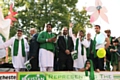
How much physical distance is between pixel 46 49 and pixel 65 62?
648 mm

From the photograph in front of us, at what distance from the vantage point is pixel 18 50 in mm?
9523

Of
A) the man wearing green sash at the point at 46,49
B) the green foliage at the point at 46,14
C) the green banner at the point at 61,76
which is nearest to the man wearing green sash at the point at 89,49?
the green banner at the point at 61,76

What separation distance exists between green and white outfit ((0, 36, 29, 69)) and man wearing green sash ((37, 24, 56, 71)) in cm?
50

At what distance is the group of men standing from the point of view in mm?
9328

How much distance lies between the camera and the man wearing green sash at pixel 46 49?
9.27 metres

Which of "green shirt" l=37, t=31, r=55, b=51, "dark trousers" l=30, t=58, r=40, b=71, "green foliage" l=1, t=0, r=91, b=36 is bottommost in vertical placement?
"dark trousers" l=30, t=58, r=40, b=71

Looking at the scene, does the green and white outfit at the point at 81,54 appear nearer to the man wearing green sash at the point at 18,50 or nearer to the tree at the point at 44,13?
the man wearing green sash at the point at 18,50

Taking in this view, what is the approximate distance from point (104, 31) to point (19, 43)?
246 centimetres

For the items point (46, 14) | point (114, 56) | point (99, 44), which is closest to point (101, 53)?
point (99, 44)

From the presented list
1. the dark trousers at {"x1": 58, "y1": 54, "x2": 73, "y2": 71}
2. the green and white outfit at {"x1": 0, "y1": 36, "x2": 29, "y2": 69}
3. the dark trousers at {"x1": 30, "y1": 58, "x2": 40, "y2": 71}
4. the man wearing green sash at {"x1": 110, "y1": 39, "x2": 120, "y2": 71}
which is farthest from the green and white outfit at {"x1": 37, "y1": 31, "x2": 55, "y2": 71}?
the man wearing green sash at {"x1": 110, "y1": 39, "x2": 120, "y2": 71}

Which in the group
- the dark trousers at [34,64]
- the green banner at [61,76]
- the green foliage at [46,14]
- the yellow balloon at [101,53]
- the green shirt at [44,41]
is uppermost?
the green foliage at [46,14]

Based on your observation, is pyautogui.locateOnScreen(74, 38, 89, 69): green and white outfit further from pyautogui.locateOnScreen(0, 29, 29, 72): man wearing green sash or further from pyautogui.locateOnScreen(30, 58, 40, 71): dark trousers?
pyautogui.locateOnScreen(0, 29, 29, 72): man wearing green sash

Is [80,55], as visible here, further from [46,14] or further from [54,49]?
[46,14]

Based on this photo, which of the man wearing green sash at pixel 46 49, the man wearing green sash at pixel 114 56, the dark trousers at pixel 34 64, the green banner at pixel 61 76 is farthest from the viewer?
the man wearing green sash at pixel 114 56
